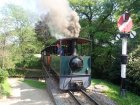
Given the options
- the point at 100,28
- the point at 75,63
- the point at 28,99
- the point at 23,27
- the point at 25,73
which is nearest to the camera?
the point at 75,63

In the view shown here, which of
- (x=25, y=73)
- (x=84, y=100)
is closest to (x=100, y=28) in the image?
(x=84, y=100)

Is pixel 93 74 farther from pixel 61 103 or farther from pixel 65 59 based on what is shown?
pixel 61 103

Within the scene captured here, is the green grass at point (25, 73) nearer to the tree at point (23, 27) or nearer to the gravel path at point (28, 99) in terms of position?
the tree at point (23, 27)

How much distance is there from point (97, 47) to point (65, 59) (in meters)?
9.05

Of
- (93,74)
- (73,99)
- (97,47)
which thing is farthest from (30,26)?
(73,99)

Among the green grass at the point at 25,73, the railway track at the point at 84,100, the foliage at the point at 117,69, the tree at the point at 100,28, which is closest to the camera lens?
the railway track at the point at 84,100

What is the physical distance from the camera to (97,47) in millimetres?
14594

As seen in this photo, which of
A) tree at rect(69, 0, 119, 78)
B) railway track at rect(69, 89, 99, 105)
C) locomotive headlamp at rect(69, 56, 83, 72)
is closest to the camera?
railway track at rect(69, 89, 99, 105)

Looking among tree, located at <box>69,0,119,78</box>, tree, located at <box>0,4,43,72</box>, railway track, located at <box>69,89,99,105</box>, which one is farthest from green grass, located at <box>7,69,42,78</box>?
railway track, located at <box>69,89,99,105</box>

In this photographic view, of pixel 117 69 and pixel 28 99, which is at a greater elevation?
pixel 117 69

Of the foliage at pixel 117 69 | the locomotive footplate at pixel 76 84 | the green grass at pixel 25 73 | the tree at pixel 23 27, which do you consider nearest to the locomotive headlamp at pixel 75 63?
the locomotive footplate at pixel 76 84

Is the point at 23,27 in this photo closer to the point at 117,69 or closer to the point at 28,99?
the point at 28,99

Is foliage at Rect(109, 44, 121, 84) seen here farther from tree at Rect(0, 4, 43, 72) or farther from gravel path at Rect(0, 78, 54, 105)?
tree at Rect(0, 4, 43, 72)

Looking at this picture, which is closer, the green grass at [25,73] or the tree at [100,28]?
the tree at [100,28]
